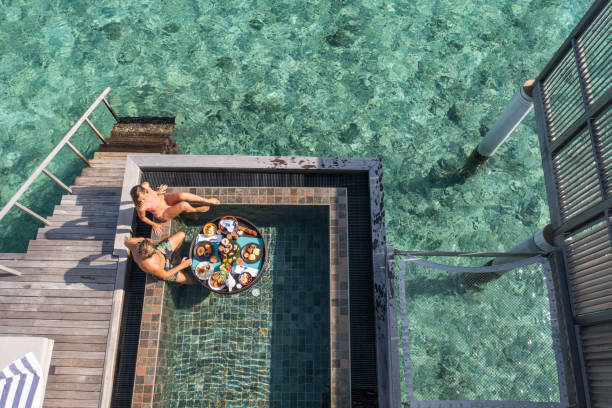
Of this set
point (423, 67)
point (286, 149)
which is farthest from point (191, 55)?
point (423, 67)

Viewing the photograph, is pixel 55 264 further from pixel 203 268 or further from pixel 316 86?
pixel 316 86

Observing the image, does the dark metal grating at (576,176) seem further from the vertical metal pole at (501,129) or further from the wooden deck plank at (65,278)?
the wooden deck plank at (65,278)

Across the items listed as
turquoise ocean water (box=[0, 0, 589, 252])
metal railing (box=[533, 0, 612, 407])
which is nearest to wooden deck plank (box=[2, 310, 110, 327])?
turquoise ocean water (box=[0, 0, 589, 252])

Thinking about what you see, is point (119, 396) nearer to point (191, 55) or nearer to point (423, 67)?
point (191, 55)

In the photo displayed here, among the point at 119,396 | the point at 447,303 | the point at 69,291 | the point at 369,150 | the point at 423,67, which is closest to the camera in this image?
the point at 119,396

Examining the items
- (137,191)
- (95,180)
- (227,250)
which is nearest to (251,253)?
(227,250)

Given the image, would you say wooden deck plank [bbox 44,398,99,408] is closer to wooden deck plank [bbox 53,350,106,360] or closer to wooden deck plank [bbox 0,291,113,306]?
wooden deck plank [bbox 53,350,106,360]
